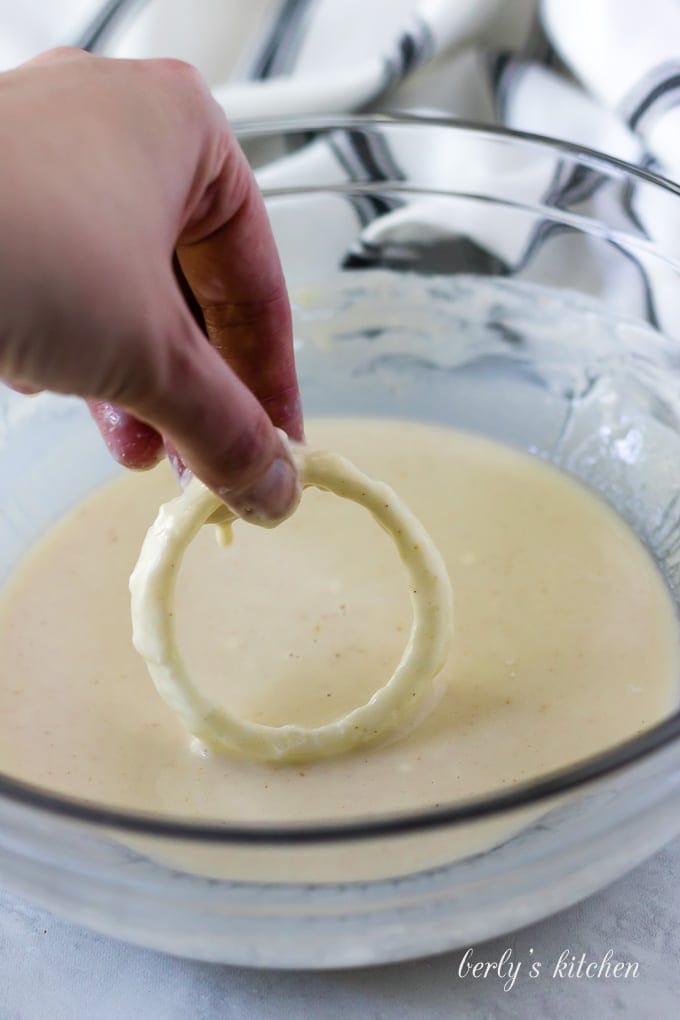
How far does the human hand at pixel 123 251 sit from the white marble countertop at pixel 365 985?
14.3 inches

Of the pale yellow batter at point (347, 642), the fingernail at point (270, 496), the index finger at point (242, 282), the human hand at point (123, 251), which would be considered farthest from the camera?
the pale yellow batter at point (347, 642)

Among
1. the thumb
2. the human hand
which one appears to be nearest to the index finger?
the human hand

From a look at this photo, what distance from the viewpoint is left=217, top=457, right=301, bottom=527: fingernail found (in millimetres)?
816

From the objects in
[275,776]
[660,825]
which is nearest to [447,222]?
[275,776]

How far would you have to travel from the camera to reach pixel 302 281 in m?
1.58

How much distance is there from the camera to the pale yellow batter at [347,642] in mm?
1054

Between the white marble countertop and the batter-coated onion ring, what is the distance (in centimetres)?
20

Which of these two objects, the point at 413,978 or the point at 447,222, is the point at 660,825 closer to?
the point at 413,978

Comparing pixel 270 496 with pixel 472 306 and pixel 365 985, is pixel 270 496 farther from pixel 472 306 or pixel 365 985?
pixel 472 306

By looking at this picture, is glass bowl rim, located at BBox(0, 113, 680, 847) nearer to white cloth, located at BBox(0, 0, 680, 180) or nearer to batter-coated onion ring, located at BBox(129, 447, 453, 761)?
batter-coated onion ring, located at BBox(129, 447, 453, 761)

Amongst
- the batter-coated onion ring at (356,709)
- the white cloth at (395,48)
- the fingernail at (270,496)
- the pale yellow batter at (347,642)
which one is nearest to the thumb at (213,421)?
the fingernail at (270,496)

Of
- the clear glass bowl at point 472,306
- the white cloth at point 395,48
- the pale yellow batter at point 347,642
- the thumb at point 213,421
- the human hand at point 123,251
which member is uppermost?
the human hand at point 123,251

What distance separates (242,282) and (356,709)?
395 millimetres

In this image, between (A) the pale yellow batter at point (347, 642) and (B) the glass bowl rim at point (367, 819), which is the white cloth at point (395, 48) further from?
(B) the glass bowl rim at point (367, 819)
